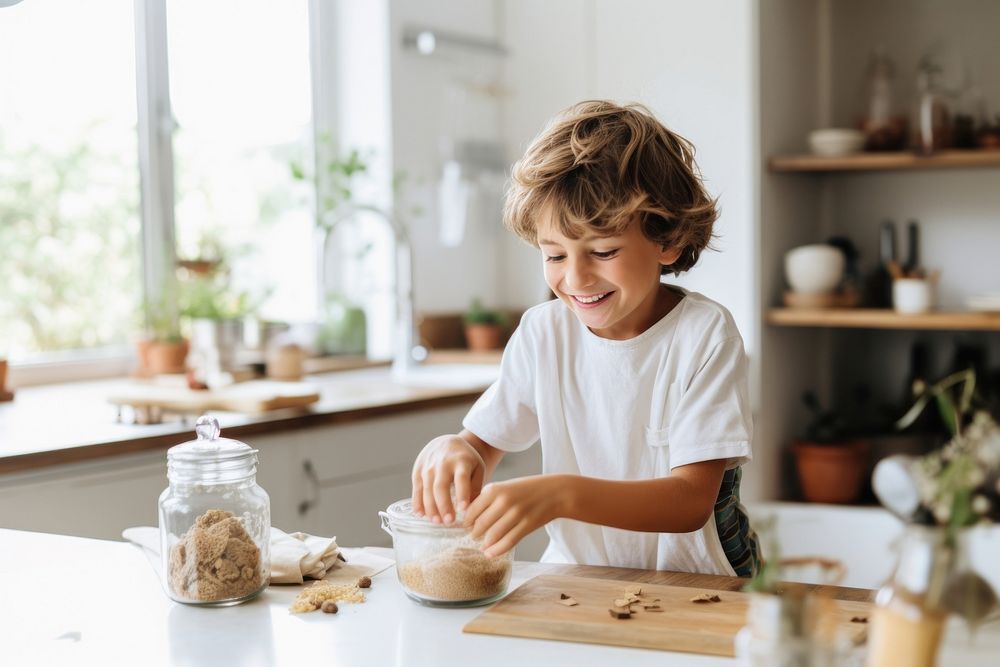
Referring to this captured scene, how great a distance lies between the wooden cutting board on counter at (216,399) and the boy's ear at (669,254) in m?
1.10

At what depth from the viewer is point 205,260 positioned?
9.85 feet

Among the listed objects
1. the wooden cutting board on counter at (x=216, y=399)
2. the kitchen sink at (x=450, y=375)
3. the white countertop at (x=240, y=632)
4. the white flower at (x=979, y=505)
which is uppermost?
the white flower at (x=979, y=505)

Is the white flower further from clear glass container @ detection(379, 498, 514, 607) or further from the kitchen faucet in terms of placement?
the kitchen faucet

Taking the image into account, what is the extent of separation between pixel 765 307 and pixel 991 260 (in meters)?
0.74

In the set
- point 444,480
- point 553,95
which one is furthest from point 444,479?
point 553,95

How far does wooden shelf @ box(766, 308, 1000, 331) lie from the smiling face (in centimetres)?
189

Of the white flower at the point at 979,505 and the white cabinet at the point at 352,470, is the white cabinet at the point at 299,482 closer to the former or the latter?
the white cabinet at the point at 352,470

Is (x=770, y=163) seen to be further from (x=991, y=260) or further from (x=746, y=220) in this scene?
(x=991, y=260)

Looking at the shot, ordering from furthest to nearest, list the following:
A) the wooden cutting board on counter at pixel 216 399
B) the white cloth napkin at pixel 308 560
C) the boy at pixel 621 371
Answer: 1. the wooden cutting board on counter at pixel 216 399
2. the boy at pixel 621 371
3. the white cloth napkin at pixel 308 560

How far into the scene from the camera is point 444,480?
119 cm

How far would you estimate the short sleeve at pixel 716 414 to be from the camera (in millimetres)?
1319

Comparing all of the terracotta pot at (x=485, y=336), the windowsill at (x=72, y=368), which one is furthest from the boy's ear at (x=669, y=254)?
the terracotta pot at (x=485, y=336)

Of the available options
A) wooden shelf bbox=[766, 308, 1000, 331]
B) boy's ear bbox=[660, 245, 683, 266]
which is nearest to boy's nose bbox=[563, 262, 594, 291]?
boy's ear bbox=[660, 245, 683, 266]

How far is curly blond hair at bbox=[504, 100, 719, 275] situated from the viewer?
4.43ft
